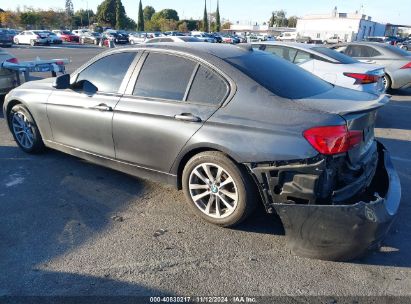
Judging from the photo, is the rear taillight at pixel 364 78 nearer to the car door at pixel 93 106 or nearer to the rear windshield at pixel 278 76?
the rear windshield at pixel 278 76

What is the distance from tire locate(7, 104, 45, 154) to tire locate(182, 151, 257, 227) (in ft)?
8.76

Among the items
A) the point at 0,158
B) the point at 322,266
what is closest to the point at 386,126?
the point at 322,266

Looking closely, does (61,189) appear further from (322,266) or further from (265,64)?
(322,266)

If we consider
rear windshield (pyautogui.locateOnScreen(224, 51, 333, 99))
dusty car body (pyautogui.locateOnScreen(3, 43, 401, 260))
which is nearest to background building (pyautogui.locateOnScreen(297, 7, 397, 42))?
rear windshield (pyautogui.locateOnScreen(224, 51, 333, 99))

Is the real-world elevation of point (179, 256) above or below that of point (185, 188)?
below

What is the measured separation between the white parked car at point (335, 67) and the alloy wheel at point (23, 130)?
5282 mm

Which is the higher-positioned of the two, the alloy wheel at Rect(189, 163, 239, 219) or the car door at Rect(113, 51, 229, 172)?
the car door at Rect(113, 51, 229, 172)

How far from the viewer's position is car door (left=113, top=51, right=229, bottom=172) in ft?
10.7

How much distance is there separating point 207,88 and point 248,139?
68cm

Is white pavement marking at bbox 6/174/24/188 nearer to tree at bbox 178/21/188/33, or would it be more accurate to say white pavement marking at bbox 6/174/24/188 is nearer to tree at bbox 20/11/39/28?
tree at bbox 20/11/39/28

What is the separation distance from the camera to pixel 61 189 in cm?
411

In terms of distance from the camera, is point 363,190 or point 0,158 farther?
point 0,158

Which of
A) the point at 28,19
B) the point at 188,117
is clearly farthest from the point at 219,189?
the point at 28,19

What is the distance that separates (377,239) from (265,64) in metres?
1.89
